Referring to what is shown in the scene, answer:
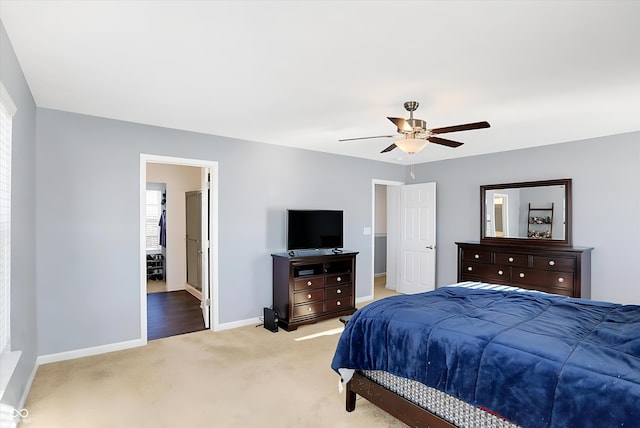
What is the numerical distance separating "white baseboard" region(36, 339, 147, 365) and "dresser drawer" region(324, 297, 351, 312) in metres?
2.22

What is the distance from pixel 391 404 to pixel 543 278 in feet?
10.3

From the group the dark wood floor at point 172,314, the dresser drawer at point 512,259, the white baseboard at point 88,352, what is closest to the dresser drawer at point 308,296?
the dark wood floor at point 172,314

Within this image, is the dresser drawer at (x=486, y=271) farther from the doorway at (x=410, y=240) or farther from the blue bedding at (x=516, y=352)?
the blue bedding at (x=516, y=352)

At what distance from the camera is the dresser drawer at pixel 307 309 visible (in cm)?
450

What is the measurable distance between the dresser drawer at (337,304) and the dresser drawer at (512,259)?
2.11 m

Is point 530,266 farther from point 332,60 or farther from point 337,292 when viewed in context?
point 332,60

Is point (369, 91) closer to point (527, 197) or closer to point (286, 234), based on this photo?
point (286, 234)

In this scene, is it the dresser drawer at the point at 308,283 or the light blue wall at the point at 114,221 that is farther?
the dresser drawer at the point at 308,283

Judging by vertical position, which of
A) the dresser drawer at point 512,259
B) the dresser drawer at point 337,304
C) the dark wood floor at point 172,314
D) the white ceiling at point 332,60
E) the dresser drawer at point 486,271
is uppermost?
the white ceiling at point 332,60

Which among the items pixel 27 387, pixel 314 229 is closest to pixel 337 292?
pixel 314 229

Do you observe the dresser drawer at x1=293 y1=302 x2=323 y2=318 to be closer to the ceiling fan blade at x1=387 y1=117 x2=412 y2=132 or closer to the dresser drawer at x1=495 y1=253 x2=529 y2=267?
the dresser drawer at x1=495 y1=253 x2=529 y2=267

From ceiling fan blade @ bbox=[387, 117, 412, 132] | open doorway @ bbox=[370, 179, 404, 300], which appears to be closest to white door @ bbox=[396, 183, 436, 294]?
open doorway @ bbox=[370, 179, 404, 300]

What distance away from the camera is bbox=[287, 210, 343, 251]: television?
4789 millimetres

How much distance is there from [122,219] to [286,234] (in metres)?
2.05
